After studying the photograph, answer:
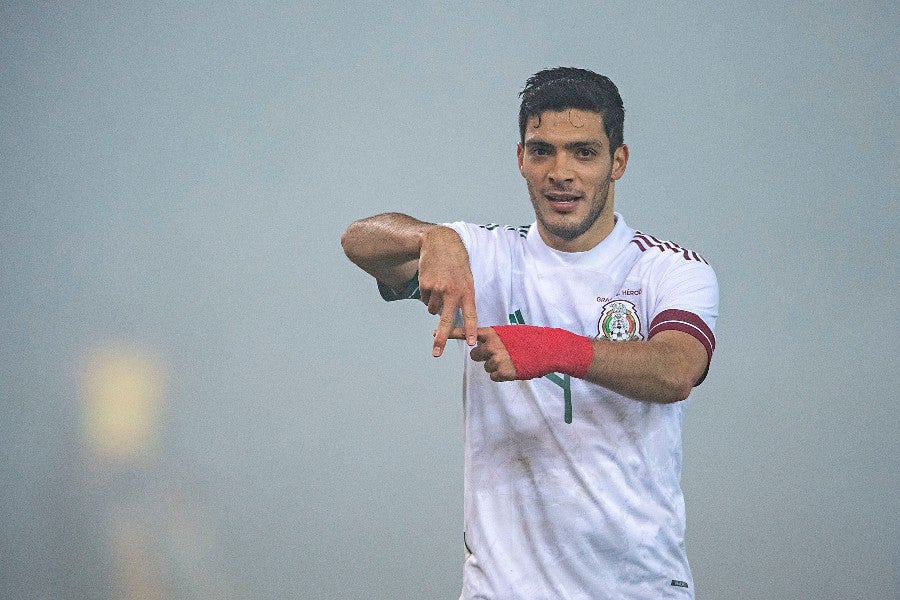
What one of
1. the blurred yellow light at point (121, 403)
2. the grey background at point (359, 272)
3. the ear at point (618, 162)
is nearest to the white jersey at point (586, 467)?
the ear at point (618, 162)

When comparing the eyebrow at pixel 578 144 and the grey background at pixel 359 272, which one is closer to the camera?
the eyebrow at pixel 578 144

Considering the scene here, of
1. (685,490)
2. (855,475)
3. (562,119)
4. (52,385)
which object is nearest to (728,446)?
(685,490)

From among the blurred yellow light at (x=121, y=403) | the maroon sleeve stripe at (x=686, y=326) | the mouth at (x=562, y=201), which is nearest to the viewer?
the maroon sleeve stripe at (x=686, y=326)

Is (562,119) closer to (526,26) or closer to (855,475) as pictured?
(526,26)

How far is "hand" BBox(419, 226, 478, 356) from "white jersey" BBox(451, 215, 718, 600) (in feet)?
1.02

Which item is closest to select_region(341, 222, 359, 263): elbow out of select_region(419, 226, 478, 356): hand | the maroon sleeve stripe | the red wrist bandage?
select_region(419, 226, 478, 356): hand

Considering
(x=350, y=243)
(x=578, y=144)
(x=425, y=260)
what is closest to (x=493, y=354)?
(x=425, y=260)

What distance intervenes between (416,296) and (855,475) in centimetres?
203

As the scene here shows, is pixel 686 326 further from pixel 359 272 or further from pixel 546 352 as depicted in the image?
pixel 359 272

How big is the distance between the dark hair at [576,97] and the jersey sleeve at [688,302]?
285 mm

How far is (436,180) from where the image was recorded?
11.4ft

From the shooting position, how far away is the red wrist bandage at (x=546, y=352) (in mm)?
1488

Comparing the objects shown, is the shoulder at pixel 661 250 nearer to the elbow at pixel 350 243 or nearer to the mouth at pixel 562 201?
the mouth at pixel 562 201

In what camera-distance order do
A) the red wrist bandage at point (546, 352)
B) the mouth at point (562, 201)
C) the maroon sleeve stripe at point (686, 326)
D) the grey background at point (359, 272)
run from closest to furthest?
the red wrist bandage at point (546, 352), the maroon sleeve stripe at point (686, 326), the mouth at point (562, 201), the grey background at point (359, 272)
